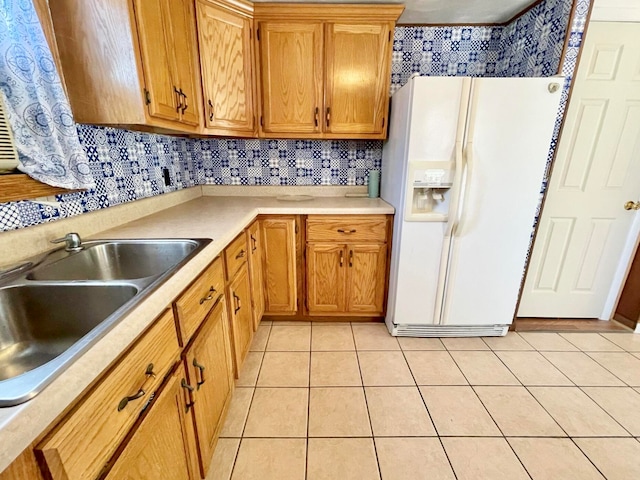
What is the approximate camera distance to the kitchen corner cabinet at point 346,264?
2.02m

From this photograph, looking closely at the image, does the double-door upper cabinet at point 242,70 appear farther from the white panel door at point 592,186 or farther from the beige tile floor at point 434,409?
the beige tile floor at point 434,409

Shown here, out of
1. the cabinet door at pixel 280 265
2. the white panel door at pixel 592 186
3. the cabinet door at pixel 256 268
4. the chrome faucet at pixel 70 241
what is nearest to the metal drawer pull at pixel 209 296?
the chrome faucet at pixel 70 241

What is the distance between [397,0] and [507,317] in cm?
224

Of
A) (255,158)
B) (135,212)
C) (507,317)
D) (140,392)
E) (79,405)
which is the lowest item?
(507,317)

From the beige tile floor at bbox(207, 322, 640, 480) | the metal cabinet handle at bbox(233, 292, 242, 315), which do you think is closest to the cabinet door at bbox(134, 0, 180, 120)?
the metal cabinet handle at bbox(233, 292, 242, 315)

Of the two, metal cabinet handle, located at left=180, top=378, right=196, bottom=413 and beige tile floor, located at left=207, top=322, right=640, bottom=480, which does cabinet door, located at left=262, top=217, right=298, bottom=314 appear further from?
metal cabinet handle, located at left=180, top=378, right=196, bottom=413

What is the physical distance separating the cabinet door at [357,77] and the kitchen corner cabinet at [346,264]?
2.35 ft

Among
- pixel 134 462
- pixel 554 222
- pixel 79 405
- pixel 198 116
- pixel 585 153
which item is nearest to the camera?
pixel 79 405

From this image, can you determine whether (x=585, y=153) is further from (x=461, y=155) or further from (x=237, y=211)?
(x=237, y=211)

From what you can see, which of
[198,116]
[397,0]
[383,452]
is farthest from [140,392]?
[397,0]

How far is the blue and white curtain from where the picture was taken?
94 cm

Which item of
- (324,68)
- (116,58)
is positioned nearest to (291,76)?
(324,68)

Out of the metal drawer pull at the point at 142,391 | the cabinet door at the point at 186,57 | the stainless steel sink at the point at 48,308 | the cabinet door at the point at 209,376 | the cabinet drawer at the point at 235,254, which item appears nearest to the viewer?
the metal drawer pull at the point at 142,391

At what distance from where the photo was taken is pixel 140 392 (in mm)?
671
